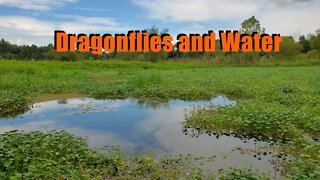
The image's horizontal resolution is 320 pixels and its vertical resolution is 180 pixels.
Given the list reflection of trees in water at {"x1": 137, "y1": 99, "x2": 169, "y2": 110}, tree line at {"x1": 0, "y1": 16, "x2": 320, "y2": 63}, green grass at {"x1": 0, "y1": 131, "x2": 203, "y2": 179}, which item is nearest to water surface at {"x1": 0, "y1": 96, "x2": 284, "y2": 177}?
reflection of trees in water at {"x1": 137, "y1": 99, "x2": 169, "y2": 110}

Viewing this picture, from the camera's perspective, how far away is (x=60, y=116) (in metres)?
11.7

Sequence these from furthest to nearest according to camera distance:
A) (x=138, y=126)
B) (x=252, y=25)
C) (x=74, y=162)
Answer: (x=252, y=25) → (x=138, y=126) → (x=74, y=162)

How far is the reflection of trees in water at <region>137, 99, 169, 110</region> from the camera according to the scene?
13.4m

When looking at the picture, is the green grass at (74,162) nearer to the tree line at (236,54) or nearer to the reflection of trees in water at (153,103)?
the reflection of trees in water at (153,103)

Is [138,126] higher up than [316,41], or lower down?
lower down

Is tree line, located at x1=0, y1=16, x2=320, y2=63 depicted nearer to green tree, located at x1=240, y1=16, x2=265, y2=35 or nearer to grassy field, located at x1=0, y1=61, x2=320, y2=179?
green tree, located at x1=240, y1=16, x2=265, y2=35

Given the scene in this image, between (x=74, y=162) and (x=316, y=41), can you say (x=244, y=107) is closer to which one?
(x=74, y=162)

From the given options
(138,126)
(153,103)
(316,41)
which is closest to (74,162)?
(138,126)

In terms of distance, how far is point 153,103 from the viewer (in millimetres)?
13938

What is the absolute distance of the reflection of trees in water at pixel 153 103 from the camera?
13422mm

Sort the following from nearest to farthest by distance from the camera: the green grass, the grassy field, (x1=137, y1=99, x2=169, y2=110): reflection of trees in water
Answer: the green grass < the grassy field < (x1=137, y1=99, x2=169, y2=110): reflection of trees in water

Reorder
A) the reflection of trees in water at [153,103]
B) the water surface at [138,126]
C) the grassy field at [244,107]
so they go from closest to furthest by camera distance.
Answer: the grassy field at [244,107] < the water surface at [138,126] < the reflection of trees in water at [153,103]

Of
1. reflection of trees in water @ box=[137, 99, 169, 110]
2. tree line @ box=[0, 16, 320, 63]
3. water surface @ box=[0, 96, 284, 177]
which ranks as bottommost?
water surface @ box=[0, 96, 284, 177]

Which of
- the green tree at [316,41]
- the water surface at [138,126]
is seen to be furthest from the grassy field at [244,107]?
the green tree at [316,41]
